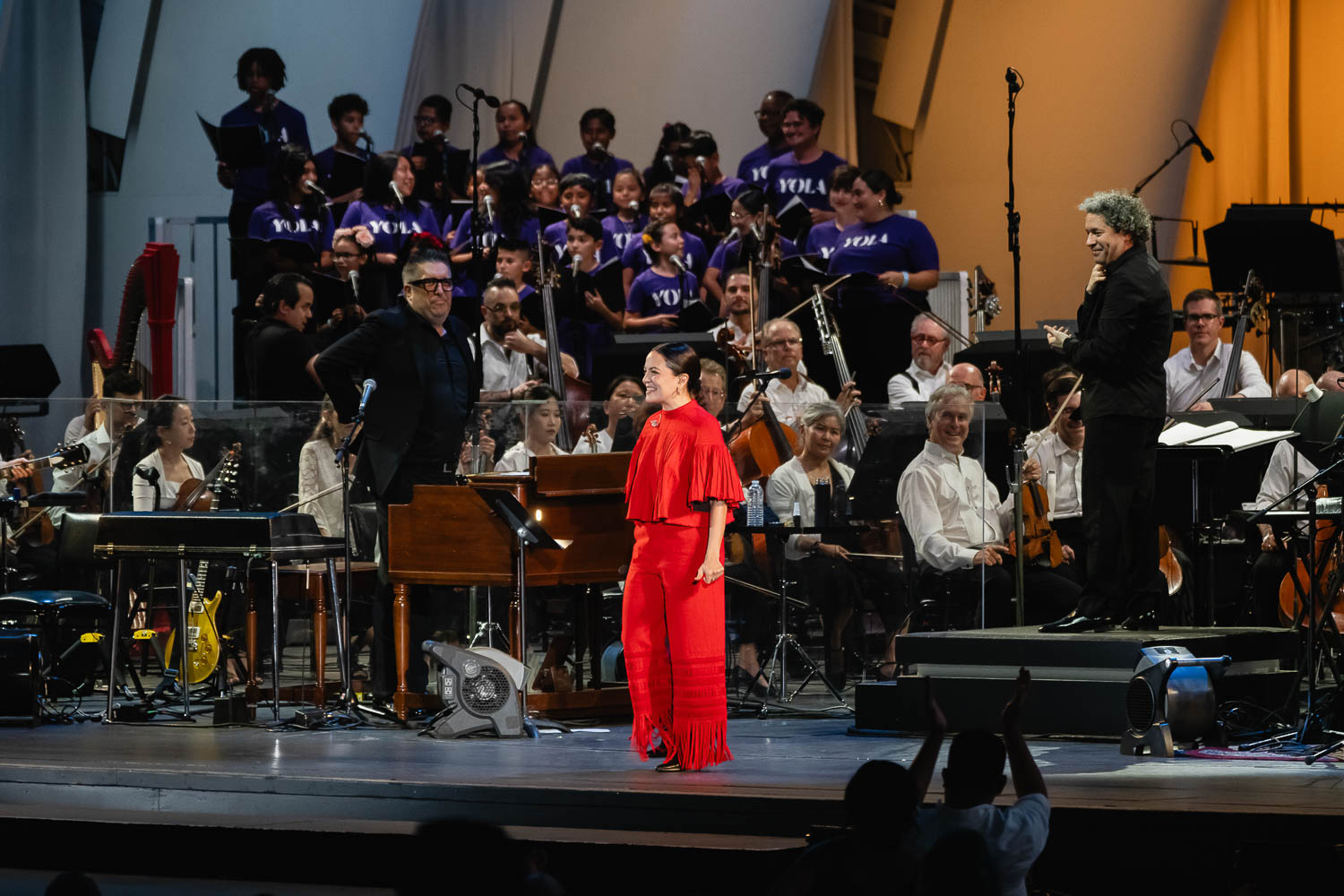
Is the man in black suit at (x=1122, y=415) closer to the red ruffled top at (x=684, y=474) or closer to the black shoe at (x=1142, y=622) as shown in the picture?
the black shoe at (x=1142, y=622)

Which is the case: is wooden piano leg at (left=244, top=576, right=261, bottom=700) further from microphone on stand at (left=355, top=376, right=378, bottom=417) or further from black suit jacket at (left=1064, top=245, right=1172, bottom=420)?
black suit jacket at (left=1064, top=245, right=1172, bottom=420)

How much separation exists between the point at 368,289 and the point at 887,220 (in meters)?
3.24

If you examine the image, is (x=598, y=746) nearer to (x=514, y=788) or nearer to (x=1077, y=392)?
(x=514, y=788)

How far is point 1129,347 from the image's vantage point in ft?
20.9

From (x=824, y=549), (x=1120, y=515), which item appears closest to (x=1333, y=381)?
(x=824, y=549)

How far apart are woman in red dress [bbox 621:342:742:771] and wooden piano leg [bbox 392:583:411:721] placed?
1349 millimetres

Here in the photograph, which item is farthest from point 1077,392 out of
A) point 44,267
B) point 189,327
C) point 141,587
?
point 44,267

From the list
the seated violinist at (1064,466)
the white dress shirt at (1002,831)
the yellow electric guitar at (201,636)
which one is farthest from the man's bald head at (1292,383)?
the white dress shirt at (1002,831)

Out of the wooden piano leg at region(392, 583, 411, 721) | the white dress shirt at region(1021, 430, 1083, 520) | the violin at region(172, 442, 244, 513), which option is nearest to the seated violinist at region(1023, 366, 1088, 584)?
the white dress shirt at region(1021, 430, 1083, 520)

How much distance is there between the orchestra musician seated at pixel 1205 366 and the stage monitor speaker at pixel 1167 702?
346 cm

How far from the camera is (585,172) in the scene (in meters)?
12.2

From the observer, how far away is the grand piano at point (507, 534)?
6.82 m

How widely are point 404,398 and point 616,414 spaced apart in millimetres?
1755

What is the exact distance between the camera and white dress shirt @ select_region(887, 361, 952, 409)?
9609mm
